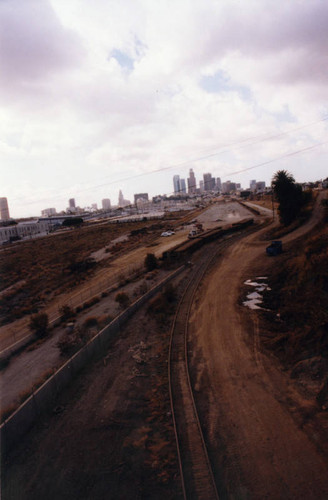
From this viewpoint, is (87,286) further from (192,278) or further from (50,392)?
(50,392)

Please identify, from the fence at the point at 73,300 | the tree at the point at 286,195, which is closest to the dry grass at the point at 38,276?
the fence at the point at 73,300

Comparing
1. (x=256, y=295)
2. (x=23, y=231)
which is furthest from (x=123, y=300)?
(x=23, y=231)

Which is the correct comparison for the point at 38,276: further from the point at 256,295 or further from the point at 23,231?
the point at 23,231

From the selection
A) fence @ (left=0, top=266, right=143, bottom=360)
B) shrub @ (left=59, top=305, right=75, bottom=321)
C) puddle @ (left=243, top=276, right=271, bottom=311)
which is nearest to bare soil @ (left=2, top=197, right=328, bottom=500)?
puddle @ (left=243, top=276, right=271, bottom=311)

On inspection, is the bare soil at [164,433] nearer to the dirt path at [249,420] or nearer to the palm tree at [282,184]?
the dirt path at [249,420]

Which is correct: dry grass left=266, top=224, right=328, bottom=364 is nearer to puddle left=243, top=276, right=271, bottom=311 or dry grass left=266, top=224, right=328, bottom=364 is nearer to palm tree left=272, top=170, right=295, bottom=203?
puddle left=243, top=276, right=271, bottom=311
